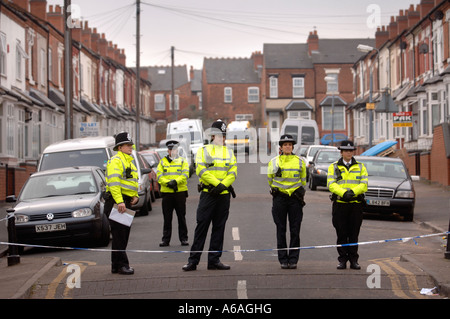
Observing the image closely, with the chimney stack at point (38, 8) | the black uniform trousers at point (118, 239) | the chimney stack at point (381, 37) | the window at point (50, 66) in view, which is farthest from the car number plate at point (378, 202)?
the chimney stack at point (381, 37)

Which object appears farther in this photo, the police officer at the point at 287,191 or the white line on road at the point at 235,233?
the white line on road at the point at 235,233

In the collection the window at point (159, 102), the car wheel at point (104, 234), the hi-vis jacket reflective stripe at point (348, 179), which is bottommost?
the car wheel at point (104, 234)

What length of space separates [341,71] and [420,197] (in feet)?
174

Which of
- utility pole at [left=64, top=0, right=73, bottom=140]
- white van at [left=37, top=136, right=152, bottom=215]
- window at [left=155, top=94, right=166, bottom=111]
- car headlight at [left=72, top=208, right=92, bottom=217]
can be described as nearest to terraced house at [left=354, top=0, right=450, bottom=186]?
utility pole at [left=64, top=0, right=73, bottom=140]

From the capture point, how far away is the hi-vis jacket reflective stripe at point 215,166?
33.0ft

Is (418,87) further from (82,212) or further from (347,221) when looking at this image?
(347,221)

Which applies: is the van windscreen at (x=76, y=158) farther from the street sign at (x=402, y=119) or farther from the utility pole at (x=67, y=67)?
the street sign at (x=402, y=119)

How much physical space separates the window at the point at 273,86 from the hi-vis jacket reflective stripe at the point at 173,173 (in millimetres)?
63486

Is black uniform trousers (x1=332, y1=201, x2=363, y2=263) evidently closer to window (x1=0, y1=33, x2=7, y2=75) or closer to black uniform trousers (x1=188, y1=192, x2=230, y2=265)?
black uniform trousers (x1=188, y1=192, x2=230, y2=265)

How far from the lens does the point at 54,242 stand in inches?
562

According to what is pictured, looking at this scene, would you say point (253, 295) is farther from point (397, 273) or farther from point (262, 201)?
point (262, 201)

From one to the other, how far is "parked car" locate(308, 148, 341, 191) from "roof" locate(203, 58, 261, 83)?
5674 cm

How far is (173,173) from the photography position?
14047mm
